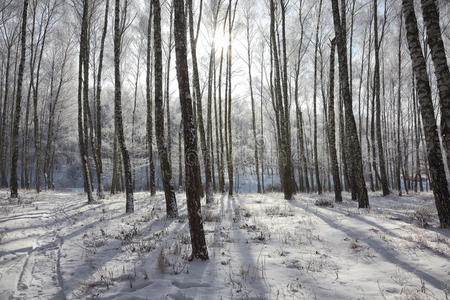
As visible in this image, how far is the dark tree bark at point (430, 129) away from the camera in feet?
→ 16.4

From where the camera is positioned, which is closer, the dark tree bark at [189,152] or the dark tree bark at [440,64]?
the dark tree bark at [189,152]

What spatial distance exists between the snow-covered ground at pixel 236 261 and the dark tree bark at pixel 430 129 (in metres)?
0.60

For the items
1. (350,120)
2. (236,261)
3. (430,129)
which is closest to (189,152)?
(236,261)

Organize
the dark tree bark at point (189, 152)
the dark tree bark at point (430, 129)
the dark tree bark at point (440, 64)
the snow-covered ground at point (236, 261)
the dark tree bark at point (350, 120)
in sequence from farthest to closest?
the dark tree bark at point (350, 120)
the dark tree bark at point (430, 129)
the dark tree bark at point (440, 64)
the dark tree bark at point (189, 152)
the snow-covered ground at point (236, 261)

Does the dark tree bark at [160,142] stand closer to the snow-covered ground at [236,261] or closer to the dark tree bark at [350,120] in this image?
the snow-covered ground at [236,261]

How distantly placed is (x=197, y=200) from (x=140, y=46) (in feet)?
56.4

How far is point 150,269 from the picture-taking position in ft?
11.7

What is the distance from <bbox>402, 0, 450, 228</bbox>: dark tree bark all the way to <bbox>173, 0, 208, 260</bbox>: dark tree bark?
4.90 metres

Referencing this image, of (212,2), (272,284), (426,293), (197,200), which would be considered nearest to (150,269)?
(197,200)

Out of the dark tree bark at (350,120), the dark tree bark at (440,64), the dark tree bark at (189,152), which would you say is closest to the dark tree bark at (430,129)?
the dark tree bark at (440,64)

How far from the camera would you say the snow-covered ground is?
9.69 feet

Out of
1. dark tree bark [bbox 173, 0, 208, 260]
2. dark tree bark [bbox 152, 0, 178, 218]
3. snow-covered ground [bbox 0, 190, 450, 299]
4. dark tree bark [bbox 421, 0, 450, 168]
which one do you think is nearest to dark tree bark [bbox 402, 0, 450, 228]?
dark tree bark [bbox 421, 0, 450, 168]

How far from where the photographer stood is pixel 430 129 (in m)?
5.17

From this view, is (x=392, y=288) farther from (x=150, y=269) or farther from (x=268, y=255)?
(x=150, y=269)
